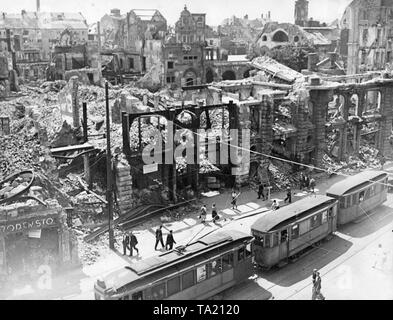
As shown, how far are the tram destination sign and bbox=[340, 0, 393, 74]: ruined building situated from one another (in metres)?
59.5

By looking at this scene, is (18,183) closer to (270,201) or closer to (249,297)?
(249,297)

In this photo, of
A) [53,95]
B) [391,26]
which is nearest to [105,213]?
[53,95]

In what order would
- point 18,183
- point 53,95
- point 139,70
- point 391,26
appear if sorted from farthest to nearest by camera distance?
point 139,70
point 391,26
point 53,95
point 18,183

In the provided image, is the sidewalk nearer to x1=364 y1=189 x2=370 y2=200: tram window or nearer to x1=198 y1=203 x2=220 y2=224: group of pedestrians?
x1=198 y1=203 x2=220 y2=224: group of pedestrians

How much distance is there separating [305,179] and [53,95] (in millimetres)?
36509

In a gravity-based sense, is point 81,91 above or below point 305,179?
above

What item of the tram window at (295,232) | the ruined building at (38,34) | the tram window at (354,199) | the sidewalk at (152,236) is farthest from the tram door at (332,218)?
the ruined building at (38,34)

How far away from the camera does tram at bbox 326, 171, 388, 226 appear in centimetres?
3020

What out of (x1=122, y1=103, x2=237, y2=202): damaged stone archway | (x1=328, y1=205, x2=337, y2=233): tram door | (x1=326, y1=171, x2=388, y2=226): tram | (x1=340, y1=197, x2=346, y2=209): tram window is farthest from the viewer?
(x1=122, y1=103, x2=237, y2=202): damaged stone archway

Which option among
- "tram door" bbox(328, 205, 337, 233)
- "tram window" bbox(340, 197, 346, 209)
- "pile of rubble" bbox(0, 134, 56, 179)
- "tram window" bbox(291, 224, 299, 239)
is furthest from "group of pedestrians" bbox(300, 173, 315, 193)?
"pile of rubble" bbox(0, 134, 56, 179)

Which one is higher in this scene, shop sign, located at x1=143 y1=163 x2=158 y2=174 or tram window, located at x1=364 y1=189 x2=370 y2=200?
shop sign, located at x1=143 y1=163 x2=158 y2=174

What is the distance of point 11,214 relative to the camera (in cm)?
2239

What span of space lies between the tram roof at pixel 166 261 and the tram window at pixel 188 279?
0.45m

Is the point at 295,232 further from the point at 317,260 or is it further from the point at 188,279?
the point at 188,279
